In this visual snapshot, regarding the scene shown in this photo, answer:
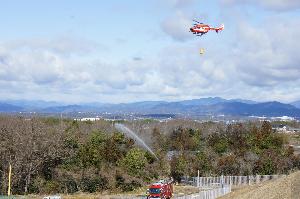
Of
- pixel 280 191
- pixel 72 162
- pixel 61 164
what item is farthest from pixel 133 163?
pixel 280 191

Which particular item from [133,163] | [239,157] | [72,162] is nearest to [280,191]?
[133,163]

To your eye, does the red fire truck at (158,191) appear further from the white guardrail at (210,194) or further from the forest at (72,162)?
the forest at (72,162)

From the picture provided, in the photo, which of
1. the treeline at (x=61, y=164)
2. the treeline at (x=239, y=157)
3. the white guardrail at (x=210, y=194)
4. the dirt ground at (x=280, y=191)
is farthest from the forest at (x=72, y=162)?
the dirt ground at (x=280, y=191)

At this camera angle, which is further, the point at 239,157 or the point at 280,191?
the point at 239,157

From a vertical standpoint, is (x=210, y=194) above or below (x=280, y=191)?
below

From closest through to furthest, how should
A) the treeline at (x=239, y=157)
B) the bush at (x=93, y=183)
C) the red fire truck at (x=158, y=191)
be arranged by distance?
the red fire truck at (x=158, y=191) < the bush at (x=93, y=183) < the treeline at (x=239, y=157)

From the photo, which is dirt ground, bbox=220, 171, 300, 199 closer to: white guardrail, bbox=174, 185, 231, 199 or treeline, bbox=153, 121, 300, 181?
white guardrail, bbox=174, 185, 231, 199

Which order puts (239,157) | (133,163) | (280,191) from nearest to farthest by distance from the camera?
(280,191)
(133,163)
(239,157)

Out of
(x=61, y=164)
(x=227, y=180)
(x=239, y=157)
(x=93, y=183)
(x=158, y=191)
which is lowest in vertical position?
(x=227, y=180)

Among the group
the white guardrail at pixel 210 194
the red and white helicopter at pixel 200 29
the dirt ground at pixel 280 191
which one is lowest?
the white guardrail at pixel 210 194

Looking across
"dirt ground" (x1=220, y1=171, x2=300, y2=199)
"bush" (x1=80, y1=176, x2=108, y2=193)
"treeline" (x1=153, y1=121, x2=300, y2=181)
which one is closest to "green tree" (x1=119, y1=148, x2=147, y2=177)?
"bush" (x1=80, y1=176, x2=108, y2=193)

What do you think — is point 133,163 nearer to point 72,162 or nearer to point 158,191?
point 72,162

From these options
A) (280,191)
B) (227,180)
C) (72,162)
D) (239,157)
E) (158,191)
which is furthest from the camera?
(239,157)

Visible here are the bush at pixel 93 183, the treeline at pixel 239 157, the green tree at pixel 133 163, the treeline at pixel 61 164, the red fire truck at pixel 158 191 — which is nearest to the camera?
the red fire truck at pixel 158 191
